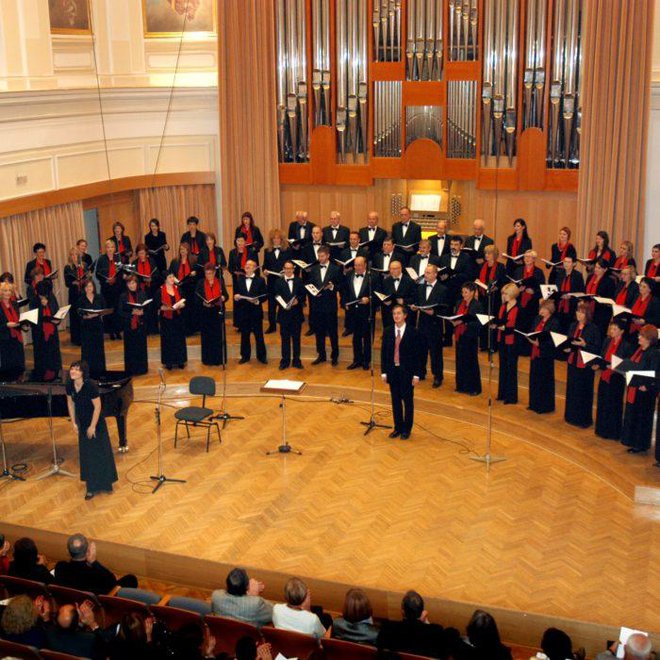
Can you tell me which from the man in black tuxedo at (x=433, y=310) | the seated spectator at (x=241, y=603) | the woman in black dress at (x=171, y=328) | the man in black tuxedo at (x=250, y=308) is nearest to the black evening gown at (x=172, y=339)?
the woman in black dress at (x=171, y=328)

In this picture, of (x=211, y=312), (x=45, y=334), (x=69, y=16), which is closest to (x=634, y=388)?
(x=211, y=312)

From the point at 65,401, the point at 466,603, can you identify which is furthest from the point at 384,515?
the point at 65,401

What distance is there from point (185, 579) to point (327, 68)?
858 centimetres

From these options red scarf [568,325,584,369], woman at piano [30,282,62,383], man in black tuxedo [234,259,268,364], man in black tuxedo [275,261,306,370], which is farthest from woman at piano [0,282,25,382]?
red scarf [568,325,584,369]

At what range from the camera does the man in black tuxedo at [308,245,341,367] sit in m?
11.7

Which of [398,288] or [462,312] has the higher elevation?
→ [398,288]

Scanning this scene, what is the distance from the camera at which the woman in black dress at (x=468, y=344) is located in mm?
10664

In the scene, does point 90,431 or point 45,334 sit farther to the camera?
point 45,334

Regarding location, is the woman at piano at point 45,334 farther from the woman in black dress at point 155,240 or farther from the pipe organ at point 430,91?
the pipe organ at point 430,91

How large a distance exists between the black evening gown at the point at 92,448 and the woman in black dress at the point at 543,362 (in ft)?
14.2

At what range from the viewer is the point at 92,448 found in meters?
9.14

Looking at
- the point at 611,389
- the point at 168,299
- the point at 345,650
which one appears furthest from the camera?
the point at 168,299

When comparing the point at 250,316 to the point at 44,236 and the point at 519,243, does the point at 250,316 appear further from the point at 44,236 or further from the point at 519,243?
the point at 519,243

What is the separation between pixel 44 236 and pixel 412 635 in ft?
28.8
